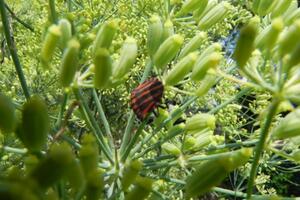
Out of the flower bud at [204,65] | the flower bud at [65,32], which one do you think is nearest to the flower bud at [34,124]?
the flower bud at [65,32]

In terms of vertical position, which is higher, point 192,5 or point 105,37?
point 192,5

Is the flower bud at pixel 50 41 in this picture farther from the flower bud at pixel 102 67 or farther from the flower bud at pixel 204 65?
the flower bud at pixel 204 65

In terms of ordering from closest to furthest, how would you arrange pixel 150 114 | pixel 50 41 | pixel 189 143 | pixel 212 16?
pixel 50 41 → pixel 150 114 → pixel 189 143 → pixel 212 16

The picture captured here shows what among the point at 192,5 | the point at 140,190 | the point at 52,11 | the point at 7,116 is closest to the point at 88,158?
the point at 140,190

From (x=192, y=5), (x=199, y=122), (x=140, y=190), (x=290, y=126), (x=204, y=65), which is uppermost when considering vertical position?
(x=192, y=5)

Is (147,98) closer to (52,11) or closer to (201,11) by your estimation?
(52,11)

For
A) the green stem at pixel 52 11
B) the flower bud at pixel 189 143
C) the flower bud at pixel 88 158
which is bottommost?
the flower bud at pixel 88 158

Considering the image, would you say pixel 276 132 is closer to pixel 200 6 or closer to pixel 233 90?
pixel 200 6
